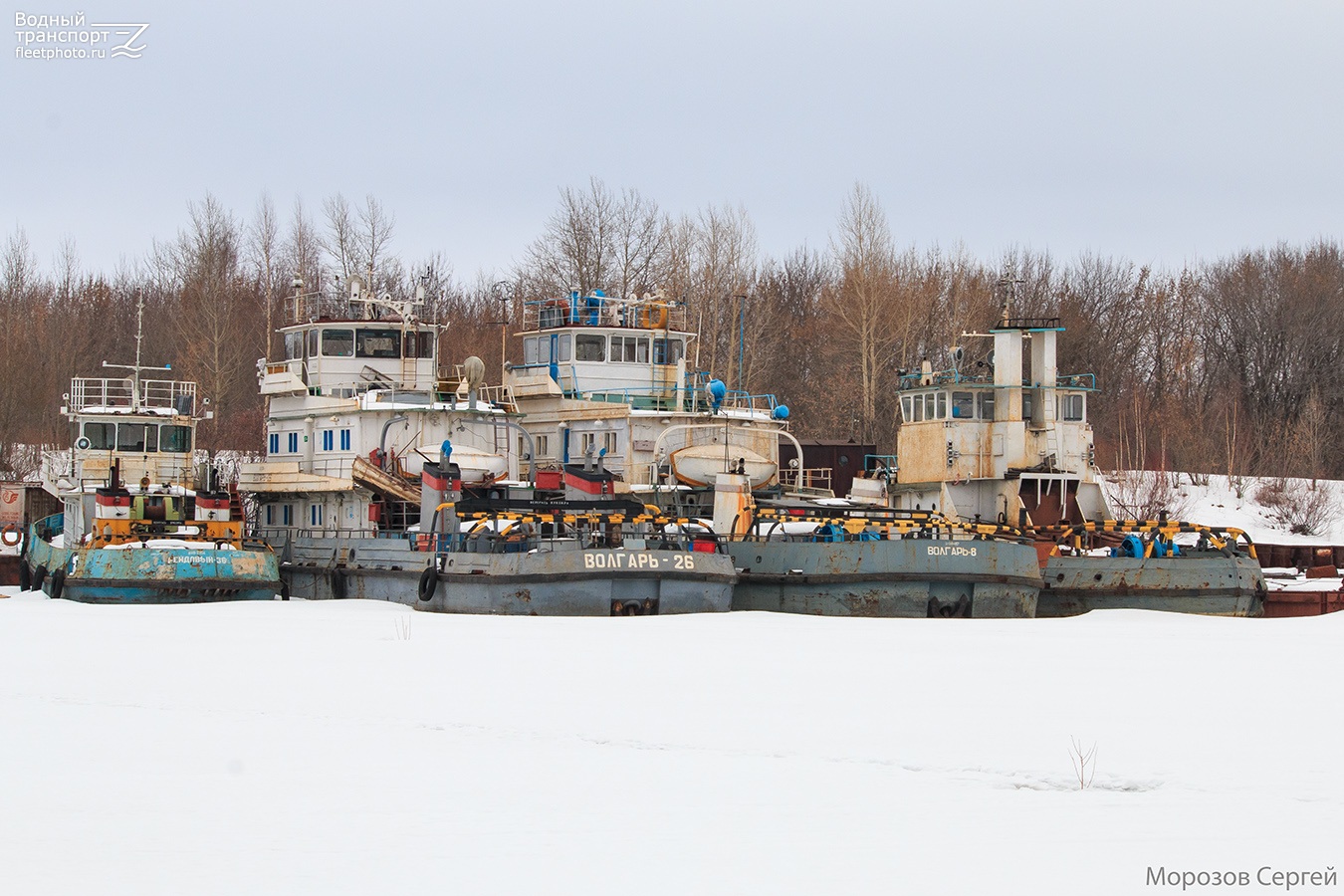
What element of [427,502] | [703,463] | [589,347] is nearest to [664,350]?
[589,347]

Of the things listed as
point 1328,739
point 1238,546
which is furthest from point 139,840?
point 1238,546

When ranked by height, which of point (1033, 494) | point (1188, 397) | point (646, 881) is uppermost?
point (1188, 397)

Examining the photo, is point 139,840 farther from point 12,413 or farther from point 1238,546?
point 12,413

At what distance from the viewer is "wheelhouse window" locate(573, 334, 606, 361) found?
35.4m

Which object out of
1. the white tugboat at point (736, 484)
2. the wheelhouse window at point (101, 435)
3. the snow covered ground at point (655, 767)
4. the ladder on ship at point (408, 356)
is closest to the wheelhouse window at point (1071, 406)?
the white tugboat at point (736, 484)

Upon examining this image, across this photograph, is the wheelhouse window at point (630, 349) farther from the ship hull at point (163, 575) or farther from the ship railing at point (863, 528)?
the ship hull at point (163, 575)

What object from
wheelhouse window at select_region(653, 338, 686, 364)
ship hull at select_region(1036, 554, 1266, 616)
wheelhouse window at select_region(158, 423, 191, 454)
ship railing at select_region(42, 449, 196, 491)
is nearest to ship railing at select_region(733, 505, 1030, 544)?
ship hull at select_region(1036, 554, 1266, 616)

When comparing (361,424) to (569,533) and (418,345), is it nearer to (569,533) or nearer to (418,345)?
(418,345)

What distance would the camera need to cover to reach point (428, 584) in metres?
26.1

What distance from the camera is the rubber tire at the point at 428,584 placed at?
85.5 ft

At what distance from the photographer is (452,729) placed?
42.1 ft

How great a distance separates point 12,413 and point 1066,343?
37.9m

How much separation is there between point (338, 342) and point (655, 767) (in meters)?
24.1

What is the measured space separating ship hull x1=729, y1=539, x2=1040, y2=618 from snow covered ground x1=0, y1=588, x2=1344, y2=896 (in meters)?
6.05
